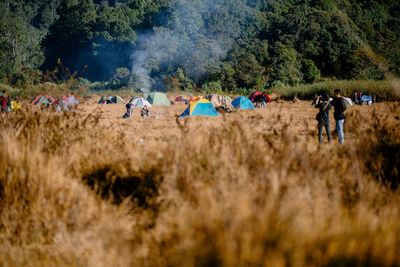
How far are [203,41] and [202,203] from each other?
2418 inches

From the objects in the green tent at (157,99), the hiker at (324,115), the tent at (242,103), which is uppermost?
the green tent at (157,99)

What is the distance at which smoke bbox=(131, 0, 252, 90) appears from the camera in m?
57.4

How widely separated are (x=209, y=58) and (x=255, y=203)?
55648 mm

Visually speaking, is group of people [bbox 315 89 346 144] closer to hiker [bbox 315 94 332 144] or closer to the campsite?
hiker [bbox 315 94 332 144]

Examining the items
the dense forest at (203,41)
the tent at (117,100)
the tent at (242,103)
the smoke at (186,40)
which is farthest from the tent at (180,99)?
the smoke at (186,40)

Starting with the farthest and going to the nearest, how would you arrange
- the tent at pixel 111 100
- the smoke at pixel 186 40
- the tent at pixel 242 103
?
the smoke at pixel 186 40, the tent at pixel 111 100, the tent at pixel 242 103

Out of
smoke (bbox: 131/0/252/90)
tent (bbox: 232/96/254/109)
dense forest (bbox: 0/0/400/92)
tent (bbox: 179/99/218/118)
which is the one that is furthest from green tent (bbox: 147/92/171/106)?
smoke (bbox: 131/0/252/90)

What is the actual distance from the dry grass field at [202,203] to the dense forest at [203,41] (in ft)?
113

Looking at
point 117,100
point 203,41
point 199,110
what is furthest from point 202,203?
point 203,41

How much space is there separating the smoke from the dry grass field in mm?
48066

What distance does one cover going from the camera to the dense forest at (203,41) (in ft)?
162

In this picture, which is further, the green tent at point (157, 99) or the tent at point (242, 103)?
the green tent at point (157, 99)

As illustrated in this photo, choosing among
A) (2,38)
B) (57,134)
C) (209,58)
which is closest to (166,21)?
(209,58)

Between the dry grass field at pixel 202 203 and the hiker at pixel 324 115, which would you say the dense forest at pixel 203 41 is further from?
the dry grass field at pixel 202 203
